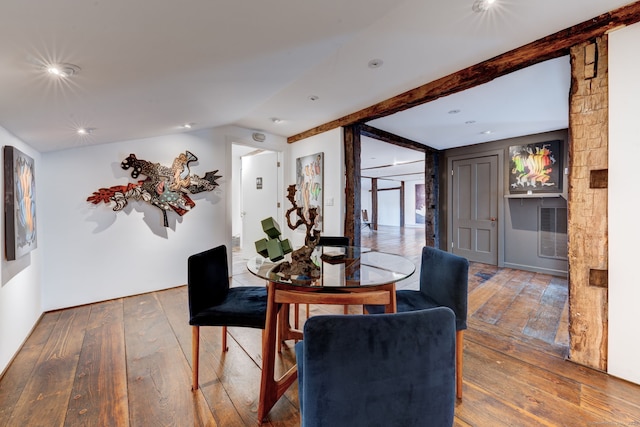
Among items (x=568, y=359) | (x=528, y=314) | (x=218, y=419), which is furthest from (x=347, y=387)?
(x=528, y=314)

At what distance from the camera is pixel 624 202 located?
1641 mm

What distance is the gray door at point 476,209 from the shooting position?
186 inches

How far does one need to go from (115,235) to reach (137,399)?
2289 millimetres

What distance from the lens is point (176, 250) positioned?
3551 millimetres

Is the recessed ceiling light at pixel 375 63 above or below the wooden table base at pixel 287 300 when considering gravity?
above

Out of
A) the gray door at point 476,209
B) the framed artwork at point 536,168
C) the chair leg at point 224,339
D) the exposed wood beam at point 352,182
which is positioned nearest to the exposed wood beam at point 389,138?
the exposed wood beam at point 352,182

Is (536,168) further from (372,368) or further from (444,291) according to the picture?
(372,368)

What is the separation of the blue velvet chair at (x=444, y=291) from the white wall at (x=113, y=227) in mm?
2941

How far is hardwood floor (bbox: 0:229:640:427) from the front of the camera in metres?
1.40

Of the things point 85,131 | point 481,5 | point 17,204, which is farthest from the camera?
point 85,131

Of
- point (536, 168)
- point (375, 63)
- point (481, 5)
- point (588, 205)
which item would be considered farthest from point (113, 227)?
point (536, 168)

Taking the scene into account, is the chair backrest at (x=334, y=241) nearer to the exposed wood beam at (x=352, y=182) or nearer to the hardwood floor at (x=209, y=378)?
the hardwood floor at (x=209, y=378)

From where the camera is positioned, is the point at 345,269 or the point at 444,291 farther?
the point at 345,269

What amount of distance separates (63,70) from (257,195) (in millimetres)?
3730
